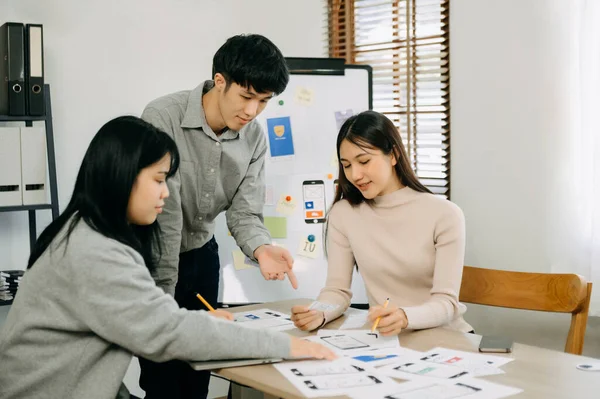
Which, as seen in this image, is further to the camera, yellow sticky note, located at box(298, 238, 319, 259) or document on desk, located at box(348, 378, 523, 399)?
yellow sticky note, located at box(298, 238, 319, 259)

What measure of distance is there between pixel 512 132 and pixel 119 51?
1721 millimetres

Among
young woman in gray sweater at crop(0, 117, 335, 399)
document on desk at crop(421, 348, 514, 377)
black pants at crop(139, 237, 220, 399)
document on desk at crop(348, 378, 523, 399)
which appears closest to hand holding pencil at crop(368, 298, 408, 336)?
document on desk at crop(421, 348, 514, 377)

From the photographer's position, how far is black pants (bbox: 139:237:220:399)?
196cm

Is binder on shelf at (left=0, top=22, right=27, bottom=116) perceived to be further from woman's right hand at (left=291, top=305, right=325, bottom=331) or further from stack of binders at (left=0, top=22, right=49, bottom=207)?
woman's right hand at (left=291, top=305, right=325, bottom=331)

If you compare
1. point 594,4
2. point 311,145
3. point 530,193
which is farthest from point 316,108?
point 594,4

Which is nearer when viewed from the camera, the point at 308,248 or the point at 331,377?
the point at 331,377

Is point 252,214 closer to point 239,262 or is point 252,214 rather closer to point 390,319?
point 390,319

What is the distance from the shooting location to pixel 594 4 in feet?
8.41

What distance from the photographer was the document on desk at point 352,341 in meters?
1.60

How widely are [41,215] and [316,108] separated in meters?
1.25

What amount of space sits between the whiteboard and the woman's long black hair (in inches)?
61.5

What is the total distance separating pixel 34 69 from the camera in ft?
8.62

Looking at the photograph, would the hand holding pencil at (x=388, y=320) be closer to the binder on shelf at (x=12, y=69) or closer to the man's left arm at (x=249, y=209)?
the man's left arm at (x=249, y=209)

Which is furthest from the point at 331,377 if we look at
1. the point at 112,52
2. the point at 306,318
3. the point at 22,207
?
the point at 112,52
